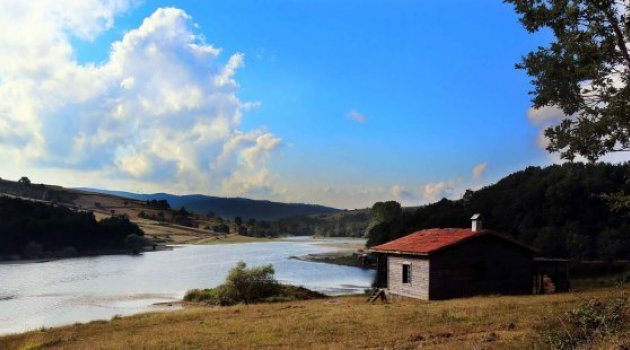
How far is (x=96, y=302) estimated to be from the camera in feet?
174

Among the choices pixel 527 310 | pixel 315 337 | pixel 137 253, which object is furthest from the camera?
pixel 137 253

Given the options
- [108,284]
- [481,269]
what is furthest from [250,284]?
[108,284]

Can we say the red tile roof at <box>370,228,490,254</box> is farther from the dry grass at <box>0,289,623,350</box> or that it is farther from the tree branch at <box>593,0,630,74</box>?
the tree branch at <box>593,0,630,74</box>

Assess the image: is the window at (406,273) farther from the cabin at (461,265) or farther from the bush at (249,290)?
the bush at (249,290)

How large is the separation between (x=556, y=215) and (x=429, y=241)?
53061 millimetres

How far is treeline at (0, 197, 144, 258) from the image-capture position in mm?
120625

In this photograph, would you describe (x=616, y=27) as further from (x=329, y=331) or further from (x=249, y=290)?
(x=249, y=290)

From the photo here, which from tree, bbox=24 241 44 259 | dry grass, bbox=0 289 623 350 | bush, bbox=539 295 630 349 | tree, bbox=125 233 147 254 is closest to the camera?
bush, bbox=539 295 630 349

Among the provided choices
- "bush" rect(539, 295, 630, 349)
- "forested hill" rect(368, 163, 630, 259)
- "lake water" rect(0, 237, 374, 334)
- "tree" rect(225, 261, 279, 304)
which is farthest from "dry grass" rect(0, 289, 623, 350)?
"forested hill" rect(368, 163, 630, 259)

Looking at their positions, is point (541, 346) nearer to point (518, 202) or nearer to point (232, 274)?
point (232, 274)

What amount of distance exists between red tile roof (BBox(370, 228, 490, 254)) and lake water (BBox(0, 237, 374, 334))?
62.3ft

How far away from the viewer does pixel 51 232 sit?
129m

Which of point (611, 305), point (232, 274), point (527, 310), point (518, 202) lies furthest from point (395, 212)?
point (611, 305)

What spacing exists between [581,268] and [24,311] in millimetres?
57742
